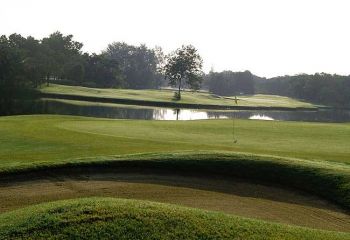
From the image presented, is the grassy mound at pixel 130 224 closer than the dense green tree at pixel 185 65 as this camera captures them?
Yes

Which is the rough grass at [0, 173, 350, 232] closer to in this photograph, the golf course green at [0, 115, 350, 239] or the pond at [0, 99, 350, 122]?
the golf course green at [0, 115, 350, 239]

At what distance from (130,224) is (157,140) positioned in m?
20.0

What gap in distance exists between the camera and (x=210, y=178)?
64.9ft

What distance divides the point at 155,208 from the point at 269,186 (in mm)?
8518

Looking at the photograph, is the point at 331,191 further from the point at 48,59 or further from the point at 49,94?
the point at 48,59

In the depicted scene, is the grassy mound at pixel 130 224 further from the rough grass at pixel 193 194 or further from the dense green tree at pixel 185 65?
the dense green tree at pixel 185 65

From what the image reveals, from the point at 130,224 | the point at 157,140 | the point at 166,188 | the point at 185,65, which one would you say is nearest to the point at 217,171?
the point at 166,188

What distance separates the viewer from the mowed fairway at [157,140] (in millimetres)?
24731

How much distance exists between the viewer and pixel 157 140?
31.2m

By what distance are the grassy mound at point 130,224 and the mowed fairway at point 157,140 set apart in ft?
26.9

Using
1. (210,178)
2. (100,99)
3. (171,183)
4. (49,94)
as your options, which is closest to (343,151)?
(210,178)

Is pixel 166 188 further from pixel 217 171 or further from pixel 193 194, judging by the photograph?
pixel 217 171

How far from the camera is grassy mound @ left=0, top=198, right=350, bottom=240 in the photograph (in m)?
10.8

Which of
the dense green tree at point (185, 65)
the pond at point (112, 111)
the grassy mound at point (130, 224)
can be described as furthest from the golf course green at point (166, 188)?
the dense green tree at point (185, 65)
